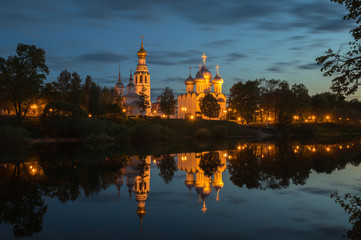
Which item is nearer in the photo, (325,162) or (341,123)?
(325,162)

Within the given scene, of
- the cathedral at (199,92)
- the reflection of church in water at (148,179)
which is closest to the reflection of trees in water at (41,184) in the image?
the reflection of church in water at (148,179)

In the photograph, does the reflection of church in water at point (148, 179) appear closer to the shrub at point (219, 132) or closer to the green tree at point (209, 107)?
the shrub at point (219, 132)

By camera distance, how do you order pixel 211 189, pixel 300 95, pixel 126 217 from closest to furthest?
pixel 126 217 → pixel 211 189 → pixel 300 95

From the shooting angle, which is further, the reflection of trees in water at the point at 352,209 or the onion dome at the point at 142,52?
the onion dome at the point at 142,52

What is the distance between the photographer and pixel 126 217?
12.3m

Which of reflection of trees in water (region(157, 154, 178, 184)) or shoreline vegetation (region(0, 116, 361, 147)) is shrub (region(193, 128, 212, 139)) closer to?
shoreline vegetation (region(0, 116, 361, 147))

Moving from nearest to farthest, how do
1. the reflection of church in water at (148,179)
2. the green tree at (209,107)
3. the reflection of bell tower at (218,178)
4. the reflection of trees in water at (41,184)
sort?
the reflection of trees in water at (41,184) → the reflection of church in water at (148,179) → the reflection of bell tower at (218,178) → the green tree at (209,107)

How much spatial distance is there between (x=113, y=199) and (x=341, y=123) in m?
91.8

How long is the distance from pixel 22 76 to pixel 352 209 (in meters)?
53.1

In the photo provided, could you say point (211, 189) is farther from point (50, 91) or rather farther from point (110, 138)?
point (50, 91)

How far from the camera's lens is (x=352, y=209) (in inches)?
516

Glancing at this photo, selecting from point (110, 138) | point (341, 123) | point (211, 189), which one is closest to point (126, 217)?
point (211, 189)

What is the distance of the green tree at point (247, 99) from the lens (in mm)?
81062

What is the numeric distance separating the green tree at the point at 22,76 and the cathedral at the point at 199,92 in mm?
42468
